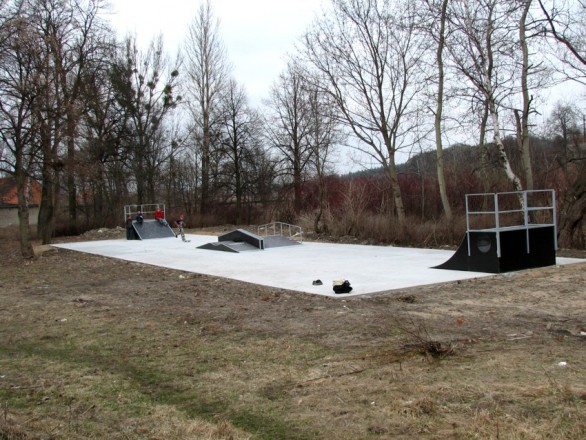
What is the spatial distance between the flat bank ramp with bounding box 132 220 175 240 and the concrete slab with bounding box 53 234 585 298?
6.09 metres

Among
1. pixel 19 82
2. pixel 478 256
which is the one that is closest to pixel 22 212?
pixel 19 82

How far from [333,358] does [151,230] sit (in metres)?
23.9

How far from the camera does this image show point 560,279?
9.98 metres

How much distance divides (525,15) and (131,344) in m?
16.5

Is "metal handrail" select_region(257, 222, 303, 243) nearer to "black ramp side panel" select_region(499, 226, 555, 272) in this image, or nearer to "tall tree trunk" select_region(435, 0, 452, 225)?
"tall tree trunk" select_region(435, 0, 452, 225)

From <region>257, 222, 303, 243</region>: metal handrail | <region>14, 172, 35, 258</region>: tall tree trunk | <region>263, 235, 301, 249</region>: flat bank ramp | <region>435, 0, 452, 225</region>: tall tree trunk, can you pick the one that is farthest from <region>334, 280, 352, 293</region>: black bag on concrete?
<region>257, 222, 303, 243</region>: metal handrail

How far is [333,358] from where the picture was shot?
17.1 ft

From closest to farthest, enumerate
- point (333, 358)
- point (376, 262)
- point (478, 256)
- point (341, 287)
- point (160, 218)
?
point (333, 358) → point (341, 287) → point (478, 256) → point (376, 262) → point (160, 218)

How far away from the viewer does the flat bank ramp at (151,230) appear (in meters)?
27.2

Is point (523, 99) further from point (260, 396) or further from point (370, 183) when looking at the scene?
point (260, 396)

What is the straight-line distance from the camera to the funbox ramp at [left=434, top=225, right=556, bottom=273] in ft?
37.1

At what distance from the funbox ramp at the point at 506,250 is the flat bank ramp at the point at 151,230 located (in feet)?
60.0

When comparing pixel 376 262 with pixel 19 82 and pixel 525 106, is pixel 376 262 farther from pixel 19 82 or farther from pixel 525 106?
pixel 19 82

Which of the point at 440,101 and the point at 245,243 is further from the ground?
the point at 440,101
